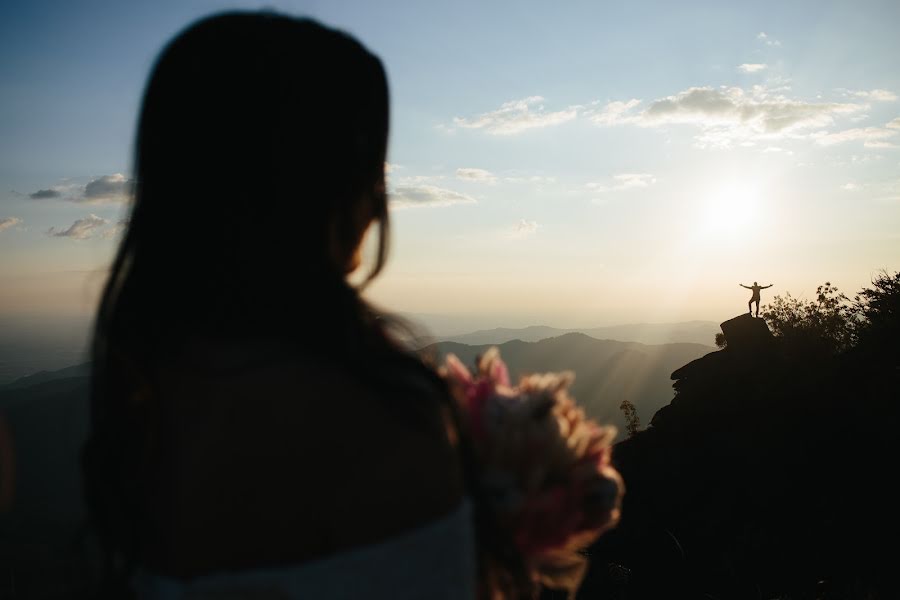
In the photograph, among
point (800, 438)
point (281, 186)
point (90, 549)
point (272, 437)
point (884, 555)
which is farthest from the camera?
point (800, 438)

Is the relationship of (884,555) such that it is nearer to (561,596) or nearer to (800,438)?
(800,438)

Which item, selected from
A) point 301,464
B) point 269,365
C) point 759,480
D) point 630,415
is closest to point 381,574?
point 301,464

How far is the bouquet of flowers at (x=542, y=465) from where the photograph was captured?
1.66 m

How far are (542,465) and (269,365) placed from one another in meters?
0.85

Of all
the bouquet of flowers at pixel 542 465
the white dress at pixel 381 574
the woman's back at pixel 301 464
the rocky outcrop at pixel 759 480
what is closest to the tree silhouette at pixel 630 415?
the rocky outcrop at pixel 759 480

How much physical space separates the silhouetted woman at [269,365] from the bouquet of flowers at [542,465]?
0.09 metres

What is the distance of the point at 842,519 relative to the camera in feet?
63.3

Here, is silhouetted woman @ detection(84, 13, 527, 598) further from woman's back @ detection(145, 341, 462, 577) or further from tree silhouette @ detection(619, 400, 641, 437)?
tree silhouette @ detection(619, 400, 641, 437)

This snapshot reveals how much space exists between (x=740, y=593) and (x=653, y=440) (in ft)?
34.8

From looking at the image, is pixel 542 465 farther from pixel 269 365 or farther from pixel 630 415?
pixel 630 415

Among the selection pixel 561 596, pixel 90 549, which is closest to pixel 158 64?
pixel 90 549

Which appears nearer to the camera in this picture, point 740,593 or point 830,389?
point 740,593

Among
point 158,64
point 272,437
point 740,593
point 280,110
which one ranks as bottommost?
point 740,593

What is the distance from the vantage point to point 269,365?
1.34 meters
